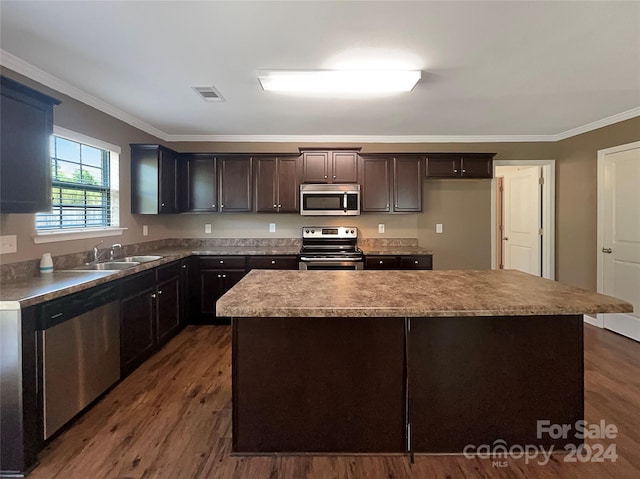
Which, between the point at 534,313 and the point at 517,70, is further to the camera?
the point at 517,70

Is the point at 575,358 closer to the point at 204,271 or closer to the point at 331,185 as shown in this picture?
the point at 331,185

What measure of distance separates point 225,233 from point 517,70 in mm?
3832

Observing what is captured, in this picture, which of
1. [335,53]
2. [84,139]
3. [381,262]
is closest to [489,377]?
[335,53]

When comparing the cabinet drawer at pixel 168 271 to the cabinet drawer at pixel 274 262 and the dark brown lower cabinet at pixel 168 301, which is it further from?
the cabinet drawer at pixel 274 262

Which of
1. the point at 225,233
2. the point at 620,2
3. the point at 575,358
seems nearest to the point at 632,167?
the point at 620,2

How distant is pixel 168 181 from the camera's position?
429 centimetres

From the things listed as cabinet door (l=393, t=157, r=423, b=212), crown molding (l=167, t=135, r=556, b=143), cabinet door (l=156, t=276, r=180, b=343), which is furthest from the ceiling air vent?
cabinet door (l=393, t=157, r=423, b=212)

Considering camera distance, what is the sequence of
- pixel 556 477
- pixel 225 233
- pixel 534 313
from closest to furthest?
pixel 534 313 < pixel 556 477 < pixel 225 233

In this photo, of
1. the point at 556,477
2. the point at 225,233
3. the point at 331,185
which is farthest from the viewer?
the point at 225,233

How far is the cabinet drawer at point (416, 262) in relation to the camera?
14.0ft

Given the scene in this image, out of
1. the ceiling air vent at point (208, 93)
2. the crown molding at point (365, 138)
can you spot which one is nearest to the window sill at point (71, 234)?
the ceiling air vent at point (208, 93)

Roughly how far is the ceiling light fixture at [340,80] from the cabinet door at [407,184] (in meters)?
1.73

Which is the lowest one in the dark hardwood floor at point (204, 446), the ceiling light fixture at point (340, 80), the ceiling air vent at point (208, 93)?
the dark hardwood floor at point (204, 446)

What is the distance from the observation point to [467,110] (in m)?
3.60
